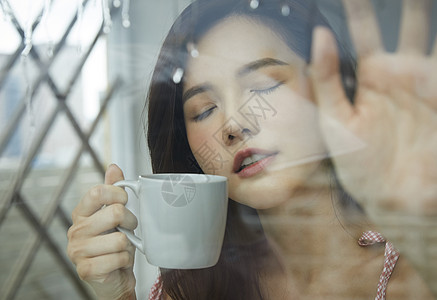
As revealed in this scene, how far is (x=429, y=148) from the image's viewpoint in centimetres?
33

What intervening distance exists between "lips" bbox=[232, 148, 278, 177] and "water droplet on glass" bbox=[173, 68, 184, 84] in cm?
10

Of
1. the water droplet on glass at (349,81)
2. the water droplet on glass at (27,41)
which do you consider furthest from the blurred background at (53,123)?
the water droplet on glass at (349,81)

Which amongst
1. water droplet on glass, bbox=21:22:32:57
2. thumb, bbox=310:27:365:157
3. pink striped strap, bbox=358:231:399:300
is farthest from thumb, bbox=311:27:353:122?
water droplet on glass, bbox=21:22:32:57

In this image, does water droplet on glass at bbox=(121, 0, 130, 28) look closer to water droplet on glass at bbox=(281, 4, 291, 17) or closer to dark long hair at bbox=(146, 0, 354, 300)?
dark long hair at bbox=(146, 0, 354, 300)

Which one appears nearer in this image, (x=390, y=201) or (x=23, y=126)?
(x=390, y=201)

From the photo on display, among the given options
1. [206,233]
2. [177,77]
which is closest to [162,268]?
[206,233]

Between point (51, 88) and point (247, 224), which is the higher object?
point (51, 88)

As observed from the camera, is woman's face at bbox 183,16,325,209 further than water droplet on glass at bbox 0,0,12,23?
No

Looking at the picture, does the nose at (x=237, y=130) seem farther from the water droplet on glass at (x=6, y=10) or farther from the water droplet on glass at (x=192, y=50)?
the water droplet on glass at (x=6, y=10)

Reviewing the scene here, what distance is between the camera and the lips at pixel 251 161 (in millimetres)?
380

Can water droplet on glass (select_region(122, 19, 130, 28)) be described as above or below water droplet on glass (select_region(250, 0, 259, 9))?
above

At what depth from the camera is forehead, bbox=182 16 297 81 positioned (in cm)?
37

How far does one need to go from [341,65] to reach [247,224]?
0.17 meters

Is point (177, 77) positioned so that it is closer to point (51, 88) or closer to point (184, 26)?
point (184, 26)
